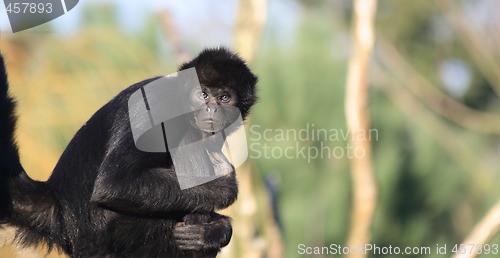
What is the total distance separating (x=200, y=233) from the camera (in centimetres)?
504

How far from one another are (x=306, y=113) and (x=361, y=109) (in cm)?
410

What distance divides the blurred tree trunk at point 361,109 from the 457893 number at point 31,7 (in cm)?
500

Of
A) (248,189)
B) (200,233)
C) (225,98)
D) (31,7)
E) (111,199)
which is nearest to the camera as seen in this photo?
(111,199)

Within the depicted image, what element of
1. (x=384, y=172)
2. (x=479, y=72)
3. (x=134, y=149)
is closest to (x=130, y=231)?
(x=134, y=149)

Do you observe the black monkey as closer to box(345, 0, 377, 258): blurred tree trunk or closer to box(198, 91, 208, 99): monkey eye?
box(198, 91, 208, 99): monkey eye

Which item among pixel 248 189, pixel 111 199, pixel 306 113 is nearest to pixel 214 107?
pixel 111 199

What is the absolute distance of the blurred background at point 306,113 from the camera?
10.7 metres

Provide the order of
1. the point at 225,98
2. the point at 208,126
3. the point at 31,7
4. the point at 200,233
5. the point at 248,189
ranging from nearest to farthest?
1. the point at 200,233
2. the point at 208,126
3. the point at 225,98
4. the point at 31,7
5. the point at 248,189

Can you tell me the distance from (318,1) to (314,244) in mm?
10756

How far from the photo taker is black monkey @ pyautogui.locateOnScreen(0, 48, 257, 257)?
480cm

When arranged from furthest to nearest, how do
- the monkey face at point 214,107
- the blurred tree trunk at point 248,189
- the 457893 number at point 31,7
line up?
1. the blurred tree trunk at point 248,189
2. the 457893 number at point 31,7
3. the monkey face at point 214,107

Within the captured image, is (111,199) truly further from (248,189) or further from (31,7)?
(248,189)

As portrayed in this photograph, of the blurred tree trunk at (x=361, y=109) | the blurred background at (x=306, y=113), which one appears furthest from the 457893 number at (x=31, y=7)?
the blurred tree trunk at (x=361, y=109)

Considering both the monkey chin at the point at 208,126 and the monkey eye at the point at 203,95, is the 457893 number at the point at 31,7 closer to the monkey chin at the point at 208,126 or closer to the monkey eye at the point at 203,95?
the monkey eye at the point at 203,95
